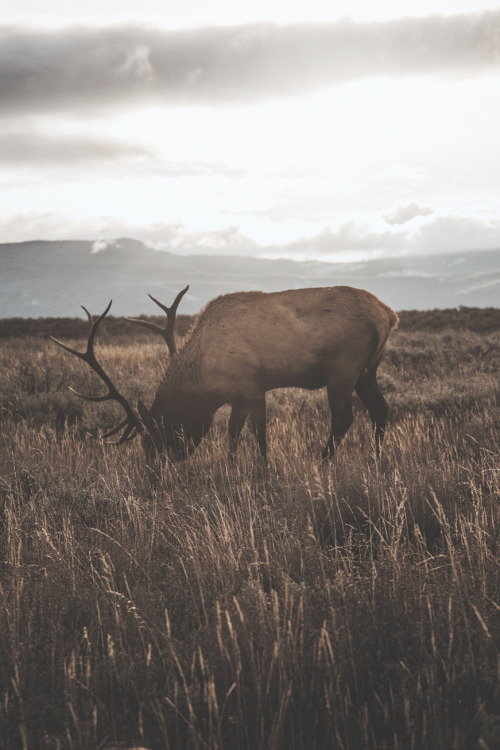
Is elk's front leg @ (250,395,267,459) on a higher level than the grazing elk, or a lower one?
lower

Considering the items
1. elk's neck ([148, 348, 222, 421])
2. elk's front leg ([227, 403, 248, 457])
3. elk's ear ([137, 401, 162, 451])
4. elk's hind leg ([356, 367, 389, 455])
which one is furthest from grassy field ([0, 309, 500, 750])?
elk's hind leg ([356, 367, 389, 455])

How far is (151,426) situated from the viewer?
582 cm

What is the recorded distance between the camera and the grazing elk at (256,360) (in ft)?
18.9

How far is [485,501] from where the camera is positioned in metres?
3.79

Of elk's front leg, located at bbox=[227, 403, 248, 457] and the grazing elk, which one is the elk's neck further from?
elk's front leg, located at bbox=[227, 403, 248, 457]

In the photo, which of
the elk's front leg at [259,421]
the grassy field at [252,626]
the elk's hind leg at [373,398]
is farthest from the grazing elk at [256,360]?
the grassy field at [252,626]

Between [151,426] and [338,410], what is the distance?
192 cm

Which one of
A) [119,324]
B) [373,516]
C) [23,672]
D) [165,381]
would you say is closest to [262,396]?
[165,381]

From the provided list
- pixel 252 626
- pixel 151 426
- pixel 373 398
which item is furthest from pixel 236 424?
pixel 252 626

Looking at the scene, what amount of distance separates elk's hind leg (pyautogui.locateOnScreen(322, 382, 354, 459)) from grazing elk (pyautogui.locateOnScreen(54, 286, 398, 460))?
10 millimetres

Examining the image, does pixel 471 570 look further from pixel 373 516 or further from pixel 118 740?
pixel 118 740

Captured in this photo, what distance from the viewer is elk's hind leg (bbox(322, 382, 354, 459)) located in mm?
5918

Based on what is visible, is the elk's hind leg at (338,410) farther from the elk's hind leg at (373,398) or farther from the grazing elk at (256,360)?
the elk's hind leg at (373,398)

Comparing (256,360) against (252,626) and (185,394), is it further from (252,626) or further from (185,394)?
(252,626)
